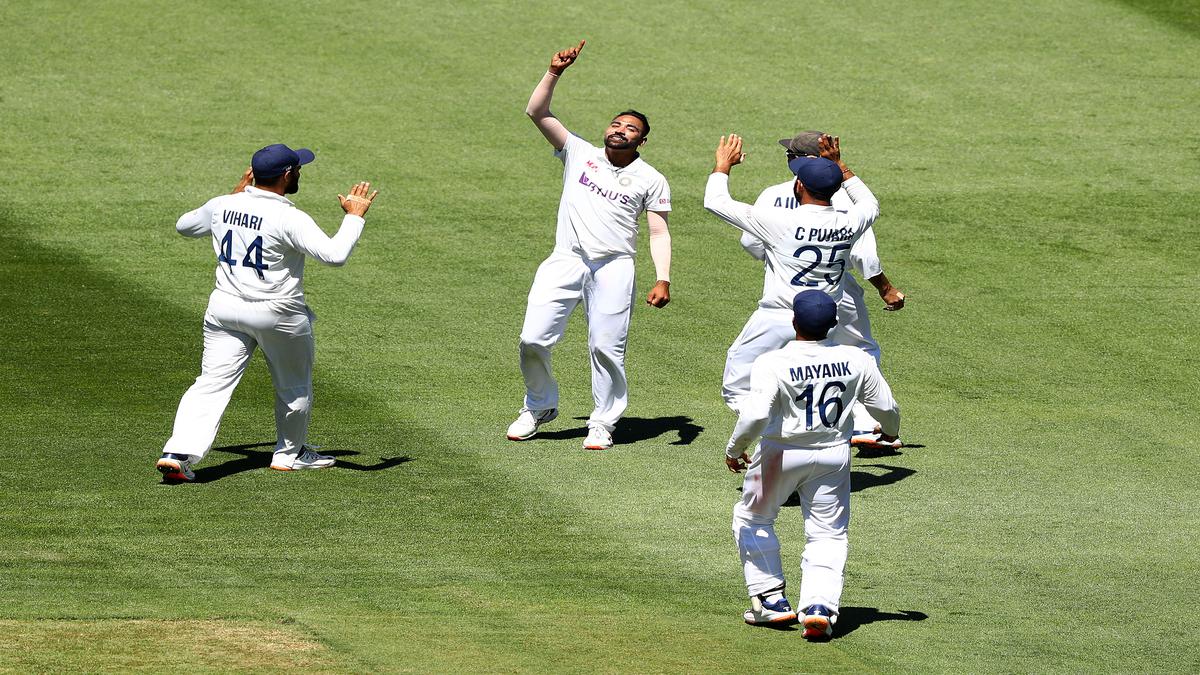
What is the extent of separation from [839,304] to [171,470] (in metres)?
4.42

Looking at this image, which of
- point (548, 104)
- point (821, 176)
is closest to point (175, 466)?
point (548, 104)

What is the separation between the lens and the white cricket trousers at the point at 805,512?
8234mm

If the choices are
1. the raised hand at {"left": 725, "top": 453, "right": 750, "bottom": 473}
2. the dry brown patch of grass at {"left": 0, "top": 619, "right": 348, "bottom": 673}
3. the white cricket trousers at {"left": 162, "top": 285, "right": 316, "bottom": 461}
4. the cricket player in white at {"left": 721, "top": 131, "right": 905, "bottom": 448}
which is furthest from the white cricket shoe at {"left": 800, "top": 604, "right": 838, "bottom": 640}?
the white cricket trousers at {"left": 162, "top": 285, "right": 316, "bottom": 461}

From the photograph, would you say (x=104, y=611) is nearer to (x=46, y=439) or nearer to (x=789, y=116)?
(x=46, y=439)

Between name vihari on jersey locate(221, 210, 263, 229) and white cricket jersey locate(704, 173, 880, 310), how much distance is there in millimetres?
2757

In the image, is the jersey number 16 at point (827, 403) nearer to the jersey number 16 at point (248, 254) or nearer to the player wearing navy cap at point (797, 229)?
the player wearing navy cap at point (797, 229)

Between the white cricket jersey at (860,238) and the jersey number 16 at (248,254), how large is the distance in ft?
10.4

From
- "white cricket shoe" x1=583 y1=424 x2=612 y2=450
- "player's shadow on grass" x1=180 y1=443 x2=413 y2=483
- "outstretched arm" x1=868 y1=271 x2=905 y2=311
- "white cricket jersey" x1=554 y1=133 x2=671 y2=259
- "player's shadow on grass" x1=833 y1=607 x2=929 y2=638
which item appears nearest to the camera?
"player's shadow on grass" x1=833 y1=607 x2=929 y2=638

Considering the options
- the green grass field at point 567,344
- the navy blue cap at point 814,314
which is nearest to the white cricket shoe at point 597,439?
the green grass field at point 567,344

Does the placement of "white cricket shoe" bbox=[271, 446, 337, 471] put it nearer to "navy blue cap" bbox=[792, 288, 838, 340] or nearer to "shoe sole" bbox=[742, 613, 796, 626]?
"shoe sole" bbox=[742, 613, 796, 626]

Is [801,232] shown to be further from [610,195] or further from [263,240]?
[263,240]

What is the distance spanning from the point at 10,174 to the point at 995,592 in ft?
44.5

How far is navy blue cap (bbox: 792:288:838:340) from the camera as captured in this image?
27.0 feet

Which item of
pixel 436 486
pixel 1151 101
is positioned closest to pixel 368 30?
pixel 1151 101
